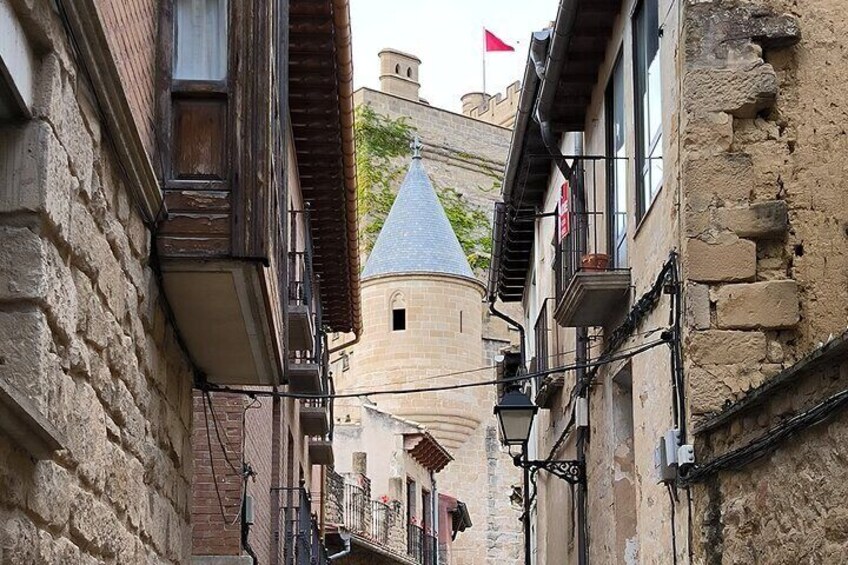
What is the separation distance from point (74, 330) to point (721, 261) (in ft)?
16.0

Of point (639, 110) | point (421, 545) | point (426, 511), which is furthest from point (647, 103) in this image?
point (426, 511)

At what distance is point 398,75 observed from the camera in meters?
70.6

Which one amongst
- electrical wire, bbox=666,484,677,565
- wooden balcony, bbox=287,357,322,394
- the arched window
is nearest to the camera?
electrical wire, bbox=666,484,677,565

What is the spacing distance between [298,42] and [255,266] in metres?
7.18

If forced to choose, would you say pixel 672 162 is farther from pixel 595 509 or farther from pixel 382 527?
pixel 382 527

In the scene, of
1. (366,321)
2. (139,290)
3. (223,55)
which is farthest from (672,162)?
(366,321)

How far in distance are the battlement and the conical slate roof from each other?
25.3 metres

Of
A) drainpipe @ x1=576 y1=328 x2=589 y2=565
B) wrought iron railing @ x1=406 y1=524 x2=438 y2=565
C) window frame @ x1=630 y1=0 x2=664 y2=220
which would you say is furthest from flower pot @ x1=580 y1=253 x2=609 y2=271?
wrought iron railing @ x1=406 y1=524 x2=438 y2=565

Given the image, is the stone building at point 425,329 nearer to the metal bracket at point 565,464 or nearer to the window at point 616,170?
the metal bracket at point 565,464

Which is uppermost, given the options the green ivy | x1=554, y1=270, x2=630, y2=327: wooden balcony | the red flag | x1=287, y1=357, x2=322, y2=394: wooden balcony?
the red flag

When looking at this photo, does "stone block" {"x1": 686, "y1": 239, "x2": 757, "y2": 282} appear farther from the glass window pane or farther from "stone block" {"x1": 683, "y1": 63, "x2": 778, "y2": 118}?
the glass window pane

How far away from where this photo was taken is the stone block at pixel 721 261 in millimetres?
9219

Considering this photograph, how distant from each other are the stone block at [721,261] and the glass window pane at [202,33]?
10.4ft

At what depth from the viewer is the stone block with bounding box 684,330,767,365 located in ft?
29.8
